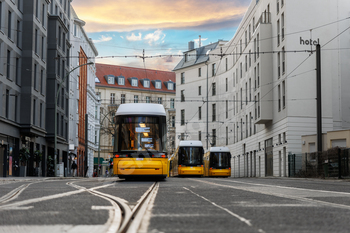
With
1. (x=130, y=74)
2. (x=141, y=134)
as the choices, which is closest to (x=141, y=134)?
(x=141, y=134)

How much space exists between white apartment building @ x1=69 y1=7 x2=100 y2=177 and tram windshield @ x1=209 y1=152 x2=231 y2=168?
17440 mm

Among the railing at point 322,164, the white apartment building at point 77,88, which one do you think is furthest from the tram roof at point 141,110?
the white apartment building at point 77,88

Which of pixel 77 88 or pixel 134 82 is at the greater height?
pixel 134 82

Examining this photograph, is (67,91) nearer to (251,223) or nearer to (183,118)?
(183,118)

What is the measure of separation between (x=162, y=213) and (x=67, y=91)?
175 feet

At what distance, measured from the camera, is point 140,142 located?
77.4ft

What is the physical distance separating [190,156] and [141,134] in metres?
21.9

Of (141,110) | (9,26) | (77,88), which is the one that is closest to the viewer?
(141,110)

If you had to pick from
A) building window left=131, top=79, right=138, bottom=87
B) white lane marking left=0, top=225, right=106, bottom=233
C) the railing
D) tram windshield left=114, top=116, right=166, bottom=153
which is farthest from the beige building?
building window left=131, top=79, right=138, bottom=87

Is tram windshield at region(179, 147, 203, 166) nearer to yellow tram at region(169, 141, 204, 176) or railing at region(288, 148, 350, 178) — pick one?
yellow tram at region(169, 141, 204, 176)

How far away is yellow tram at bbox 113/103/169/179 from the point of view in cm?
2316

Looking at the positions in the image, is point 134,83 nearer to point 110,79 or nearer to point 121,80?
point 121,80

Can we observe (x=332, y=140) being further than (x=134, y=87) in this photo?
No

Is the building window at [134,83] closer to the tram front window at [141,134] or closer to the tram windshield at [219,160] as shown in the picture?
the tram windshield at [219,160]
